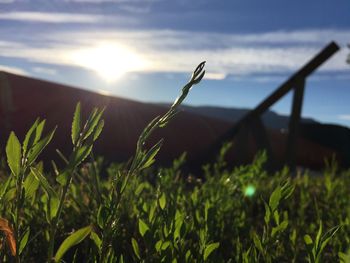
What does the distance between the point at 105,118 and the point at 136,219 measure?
19.2 ft

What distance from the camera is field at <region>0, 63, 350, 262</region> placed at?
2.94 ft

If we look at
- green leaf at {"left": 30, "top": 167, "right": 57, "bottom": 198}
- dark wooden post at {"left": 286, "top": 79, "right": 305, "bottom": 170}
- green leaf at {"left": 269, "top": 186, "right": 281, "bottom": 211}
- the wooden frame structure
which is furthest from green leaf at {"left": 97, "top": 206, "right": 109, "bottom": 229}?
dark wooden post at {"left": 286, "top": 79, "right": 305, "bottom": 170}

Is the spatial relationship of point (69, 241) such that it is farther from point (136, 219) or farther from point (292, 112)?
point (292, 112)

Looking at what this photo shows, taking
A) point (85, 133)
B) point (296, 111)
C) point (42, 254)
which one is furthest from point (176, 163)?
point (296, 111)

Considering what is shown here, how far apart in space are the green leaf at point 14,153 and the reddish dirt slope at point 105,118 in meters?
5.60

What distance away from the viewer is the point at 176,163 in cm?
277

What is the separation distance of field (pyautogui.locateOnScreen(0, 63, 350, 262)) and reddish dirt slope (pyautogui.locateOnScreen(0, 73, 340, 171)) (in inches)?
182

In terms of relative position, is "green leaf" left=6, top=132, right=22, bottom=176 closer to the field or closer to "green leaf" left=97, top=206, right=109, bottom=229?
the field

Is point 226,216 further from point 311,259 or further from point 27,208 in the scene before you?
point 311,259

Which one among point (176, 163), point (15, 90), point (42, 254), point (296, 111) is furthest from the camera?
point (15, 90)

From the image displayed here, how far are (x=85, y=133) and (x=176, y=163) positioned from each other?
190 cm

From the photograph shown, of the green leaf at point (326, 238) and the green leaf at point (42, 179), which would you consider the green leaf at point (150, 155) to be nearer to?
the green leaf at point (42, 179)

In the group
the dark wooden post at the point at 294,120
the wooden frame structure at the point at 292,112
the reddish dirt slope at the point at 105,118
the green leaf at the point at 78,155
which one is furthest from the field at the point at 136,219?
the reddish dirt slope at the point at 105,118

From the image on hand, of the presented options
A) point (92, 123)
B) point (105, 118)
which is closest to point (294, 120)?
point (105, 118)
